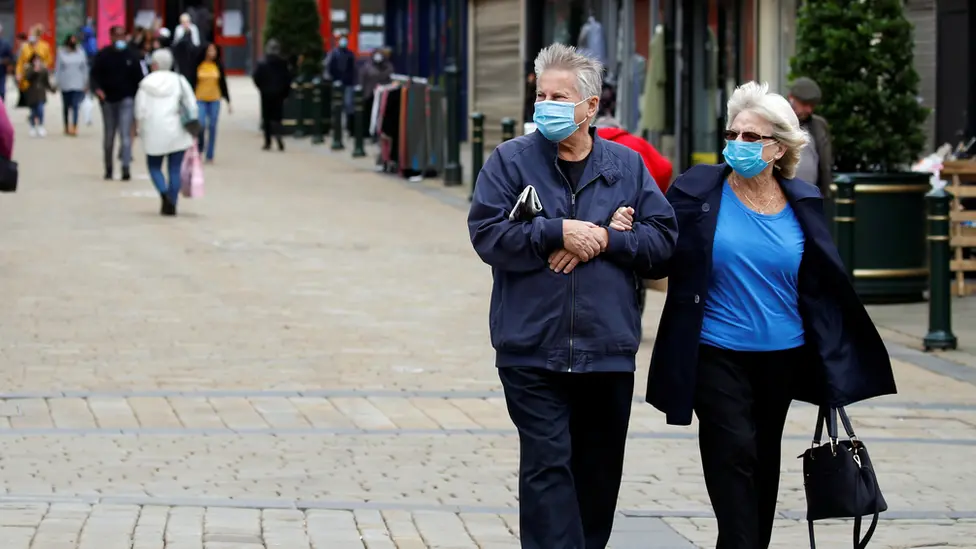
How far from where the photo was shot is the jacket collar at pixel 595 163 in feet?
17.5

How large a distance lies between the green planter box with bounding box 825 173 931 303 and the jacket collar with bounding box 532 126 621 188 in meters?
8.08

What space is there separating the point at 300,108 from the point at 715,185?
30525 mm

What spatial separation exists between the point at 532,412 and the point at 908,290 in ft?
28.3

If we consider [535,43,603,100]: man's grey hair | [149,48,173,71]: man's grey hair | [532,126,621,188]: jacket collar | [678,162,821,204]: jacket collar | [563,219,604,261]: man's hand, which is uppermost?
[149,48,173,71]: man's grey hair

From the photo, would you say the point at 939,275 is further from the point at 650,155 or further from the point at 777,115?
the point at 777,115

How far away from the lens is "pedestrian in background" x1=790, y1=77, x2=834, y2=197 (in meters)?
11.9

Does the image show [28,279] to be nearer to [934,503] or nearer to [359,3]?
[934,503]

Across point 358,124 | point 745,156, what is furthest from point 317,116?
point 745,156

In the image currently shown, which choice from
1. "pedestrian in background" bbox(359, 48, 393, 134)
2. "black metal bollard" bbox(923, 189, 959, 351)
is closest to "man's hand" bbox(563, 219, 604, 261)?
"black metal bollard" bbox(923, 189, 959, 351)

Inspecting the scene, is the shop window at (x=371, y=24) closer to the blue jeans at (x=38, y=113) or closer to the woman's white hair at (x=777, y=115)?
the blue jeans at (x=38, y=113)

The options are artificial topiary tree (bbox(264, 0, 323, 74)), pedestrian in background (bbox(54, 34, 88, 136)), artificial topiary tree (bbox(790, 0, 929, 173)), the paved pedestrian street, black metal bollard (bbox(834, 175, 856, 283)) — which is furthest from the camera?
artificial topiary tree (bbox(264, 0, 323, 74))

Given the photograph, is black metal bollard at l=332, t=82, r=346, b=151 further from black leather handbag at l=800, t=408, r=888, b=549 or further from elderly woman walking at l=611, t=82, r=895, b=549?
black leather handbag at l=800, t=408, r=888, b=549

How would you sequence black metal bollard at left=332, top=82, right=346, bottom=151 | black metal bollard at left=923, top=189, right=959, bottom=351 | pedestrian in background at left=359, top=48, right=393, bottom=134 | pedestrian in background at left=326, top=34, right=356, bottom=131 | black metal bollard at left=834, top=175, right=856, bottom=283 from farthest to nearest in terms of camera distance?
pedestrian in background at left=326, top=34, right=356, bottom=131 → black metal bollard at left=332, top=82, right=346, bottom=151 → pedestrian in background at left=359, top=48, right=393, bottom=134 → black metal bollard at left=834, top=175, right=856, bottom=283 → black metal bollard at left=923, top=189, right=959, bottom=351

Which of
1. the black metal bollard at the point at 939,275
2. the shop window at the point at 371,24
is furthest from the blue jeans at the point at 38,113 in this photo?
the black metal bollard at the point at 939,275
